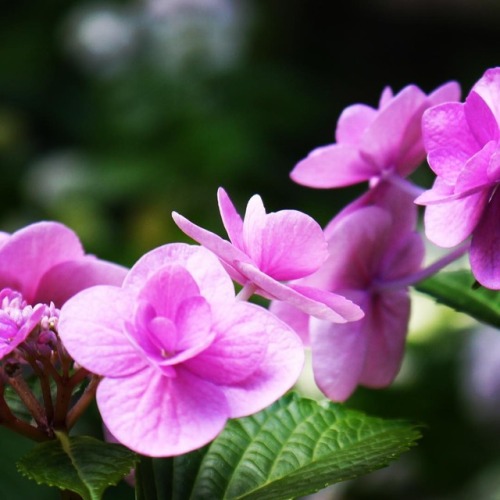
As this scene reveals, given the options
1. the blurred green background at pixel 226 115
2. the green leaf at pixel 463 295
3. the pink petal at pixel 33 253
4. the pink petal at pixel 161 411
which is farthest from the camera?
the blurred green background at pixel 226 115

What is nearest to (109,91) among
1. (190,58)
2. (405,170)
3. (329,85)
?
(190,58)

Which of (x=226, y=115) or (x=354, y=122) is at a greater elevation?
(x=354, y=122)

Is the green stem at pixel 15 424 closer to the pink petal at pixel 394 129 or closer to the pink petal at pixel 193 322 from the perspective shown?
the pink petal at pixel 193 322

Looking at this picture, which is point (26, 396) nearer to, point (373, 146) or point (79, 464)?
point (79, 464)

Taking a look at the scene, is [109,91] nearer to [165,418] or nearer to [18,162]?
[18,162]

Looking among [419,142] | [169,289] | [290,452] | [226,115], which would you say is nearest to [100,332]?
[169,289]

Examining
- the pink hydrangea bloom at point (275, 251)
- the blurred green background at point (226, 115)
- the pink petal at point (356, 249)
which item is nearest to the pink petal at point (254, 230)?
the pink hydrangea bloom at point (275, 251)
